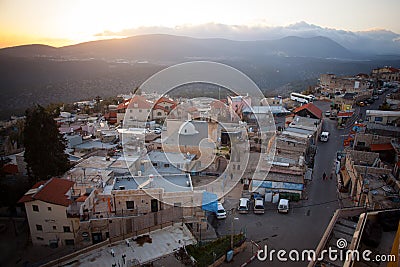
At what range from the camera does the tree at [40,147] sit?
11820 millimetres

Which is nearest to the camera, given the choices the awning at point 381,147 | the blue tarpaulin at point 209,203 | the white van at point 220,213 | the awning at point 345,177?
the blue tarpaulin at point 209,203

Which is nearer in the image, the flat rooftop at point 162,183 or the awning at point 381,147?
the flat rooftop at point 162,183

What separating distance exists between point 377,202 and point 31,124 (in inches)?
525

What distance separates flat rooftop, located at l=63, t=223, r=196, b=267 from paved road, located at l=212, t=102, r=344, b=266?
1958 mm

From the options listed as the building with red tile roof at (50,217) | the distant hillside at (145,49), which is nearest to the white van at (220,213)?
the building with red tile roof at (50,217)

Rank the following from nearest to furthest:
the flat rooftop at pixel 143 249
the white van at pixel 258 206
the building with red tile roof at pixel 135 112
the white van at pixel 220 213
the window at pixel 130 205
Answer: the flat rooftop at pixel 143 249 < the window at pixel 130 205 < the white van at pixel 220 213 < the white van at pixel 258 206 < the building with red tile roof at pixel 135 112

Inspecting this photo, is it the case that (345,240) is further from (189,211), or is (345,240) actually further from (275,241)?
(189,211)

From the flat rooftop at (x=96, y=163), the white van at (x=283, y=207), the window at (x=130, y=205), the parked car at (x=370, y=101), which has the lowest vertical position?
the white van at (x=283, y=207)

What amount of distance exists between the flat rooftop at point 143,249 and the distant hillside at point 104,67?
80.4ft

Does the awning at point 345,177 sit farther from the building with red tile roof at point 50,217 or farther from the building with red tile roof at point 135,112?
the building with red tile roof at point 135,112

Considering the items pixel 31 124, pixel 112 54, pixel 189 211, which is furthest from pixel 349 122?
pixel 112 54

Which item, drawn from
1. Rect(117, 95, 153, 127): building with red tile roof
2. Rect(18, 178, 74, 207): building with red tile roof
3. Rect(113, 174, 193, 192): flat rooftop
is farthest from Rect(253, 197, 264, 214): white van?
Rect(117, 95, 153, 127): building with red tile roof

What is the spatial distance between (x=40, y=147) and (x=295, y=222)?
34.6ft

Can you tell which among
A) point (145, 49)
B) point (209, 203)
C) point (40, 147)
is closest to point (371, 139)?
→ point (209, 203)
